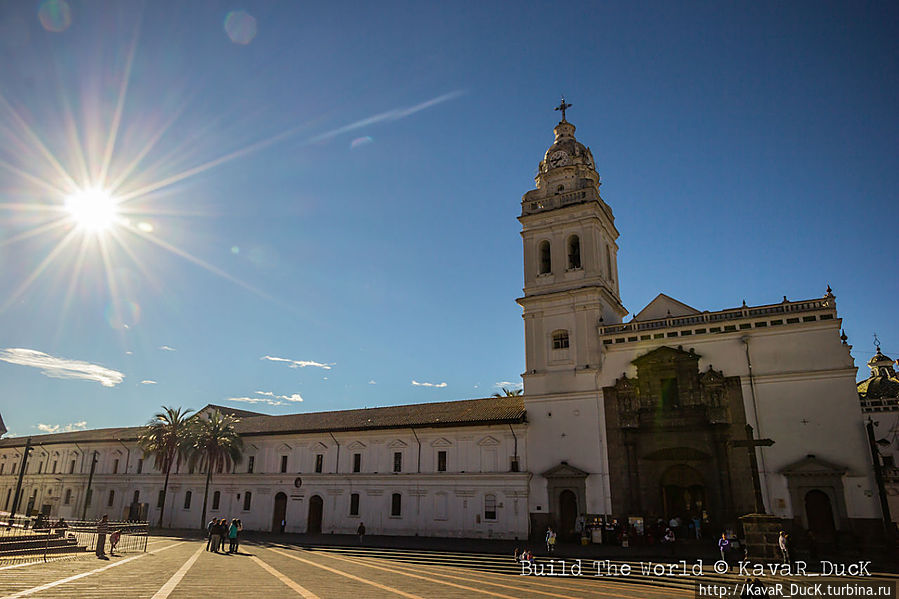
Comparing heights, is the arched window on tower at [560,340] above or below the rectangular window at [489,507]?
above

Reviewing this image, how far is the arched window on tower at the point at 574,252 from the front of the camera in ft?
125

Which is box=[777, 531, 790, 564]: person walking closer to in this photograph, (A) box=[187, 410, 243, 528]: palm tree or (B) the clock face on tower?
(B) the clock face on tower

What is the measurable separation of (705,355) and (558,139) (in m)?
19.3

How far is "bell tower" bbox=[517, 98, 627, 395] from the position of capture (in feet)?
118

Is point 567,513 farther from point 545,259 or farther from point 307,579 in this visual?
point 307,579

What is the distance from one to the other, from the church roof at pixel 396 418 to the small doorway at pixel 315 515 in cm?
507

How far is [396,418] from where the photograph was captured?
42469 mm

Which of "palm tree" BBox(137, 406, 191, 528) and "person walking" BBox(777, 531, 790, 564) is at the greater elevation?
"palm tree" BBox(137, 406, 191, 528)

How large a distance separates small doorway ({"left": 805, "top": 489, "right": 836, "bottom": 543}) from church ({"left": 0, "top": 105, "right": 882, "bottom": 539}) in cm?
6

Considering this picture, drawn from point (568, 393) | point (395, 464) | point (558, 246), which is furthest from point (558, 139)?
point (395, 464)

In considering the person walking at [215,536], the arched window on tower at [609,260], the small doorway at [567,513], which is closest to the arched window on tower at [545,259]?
the arched window on tower at [609,260]

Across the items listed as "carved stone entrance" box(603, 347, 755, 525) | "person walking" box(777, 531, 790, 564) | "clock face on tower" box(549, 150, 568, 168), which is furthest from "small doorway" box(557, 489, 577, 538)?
"clock face on tower" box(549, 150, 568, 168)

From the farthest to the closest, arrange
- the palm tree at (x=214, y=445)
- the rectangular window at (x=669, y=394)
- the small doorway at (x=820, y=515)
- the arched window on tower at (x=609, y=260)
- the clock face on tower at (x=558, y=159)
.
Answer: the palm tree at (x=214, y=445) → the clock face on tower at (x=558, y=159) → the arched window on tower at (x=609, y=260) → the rectangular window at (x=669, y=394) → the small doorway at (x=820, y=515)

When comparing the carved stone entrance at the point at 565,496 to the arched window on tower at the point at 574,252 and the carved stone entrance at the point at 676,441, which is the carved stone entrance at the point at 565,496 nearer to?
the carved stone entrance at the point at 676,441
